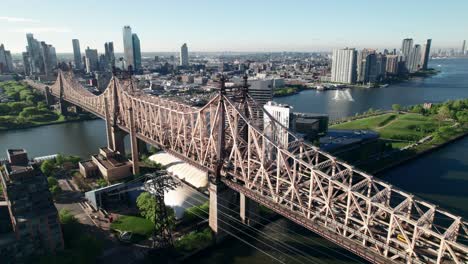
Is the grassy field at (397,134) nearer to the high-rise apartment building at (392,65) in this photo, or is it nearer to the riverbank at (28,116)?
the riverbank at (28,116)

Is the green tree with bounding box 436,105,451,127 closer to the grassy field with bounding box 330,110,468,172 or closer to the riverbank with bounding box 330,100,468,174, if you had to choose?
the riverbank with bounding box 330,100,468,174

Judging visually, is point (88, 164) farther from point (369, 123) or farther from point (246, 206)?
point (369, 123)

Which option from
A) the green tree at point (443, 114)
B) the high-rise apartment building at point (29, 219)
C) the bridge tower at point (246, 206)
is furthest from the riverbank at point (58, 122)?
the green tree at point (443, 114)

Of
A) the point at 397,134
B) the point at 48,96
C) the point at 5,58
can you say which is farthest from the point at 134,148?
the point at 5,58

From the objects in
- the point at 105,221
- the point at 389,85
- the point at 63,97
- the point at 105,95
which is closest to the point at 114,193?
the point at 105,221

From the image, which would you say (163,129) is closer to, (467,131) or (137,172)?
(137,172)

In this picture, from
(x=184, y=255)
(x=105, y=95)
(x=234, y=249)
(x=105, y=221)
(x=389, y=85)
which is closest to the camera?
(x=184, y=255)
